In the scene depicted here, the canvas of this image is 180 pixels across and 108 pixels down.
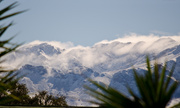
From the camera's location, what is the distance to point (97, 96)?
4.16m

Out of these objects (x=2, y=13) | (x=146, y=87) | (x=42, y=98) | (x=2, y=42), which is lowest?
(x=146, y=87)

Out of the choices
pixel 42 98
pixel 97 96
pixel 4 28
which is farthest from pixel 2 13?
pixel 42 98

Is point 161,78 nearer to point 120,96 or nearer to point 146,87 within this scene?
point 146,87

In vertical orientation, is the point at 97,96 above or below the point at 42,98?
below

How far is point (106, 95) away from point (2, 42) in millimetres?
1943

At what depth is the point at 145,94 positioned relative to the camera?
4.10 meters

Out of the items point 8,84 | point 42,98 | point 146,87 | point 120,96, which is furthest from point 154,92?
point 42,98

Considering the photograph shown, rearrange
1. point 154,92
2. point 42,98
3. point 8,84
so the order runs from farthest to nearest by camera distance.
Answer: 1. point 42,98
2. point 8,84
3. point 154,92

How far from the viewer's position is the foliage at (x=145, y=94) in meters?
4.14

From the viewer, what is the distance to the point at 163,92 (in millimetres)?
4223

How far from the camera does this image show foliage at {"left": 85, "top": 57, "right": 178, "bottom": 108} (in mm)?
4145

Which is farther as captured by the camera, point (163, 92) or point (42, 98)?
point (42, 98)

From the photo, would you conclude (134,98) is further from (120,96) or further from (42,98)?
(42,98)

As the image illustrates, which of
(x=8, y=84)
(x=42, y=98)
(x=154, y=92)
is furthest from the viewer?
(x=42, y=98)
